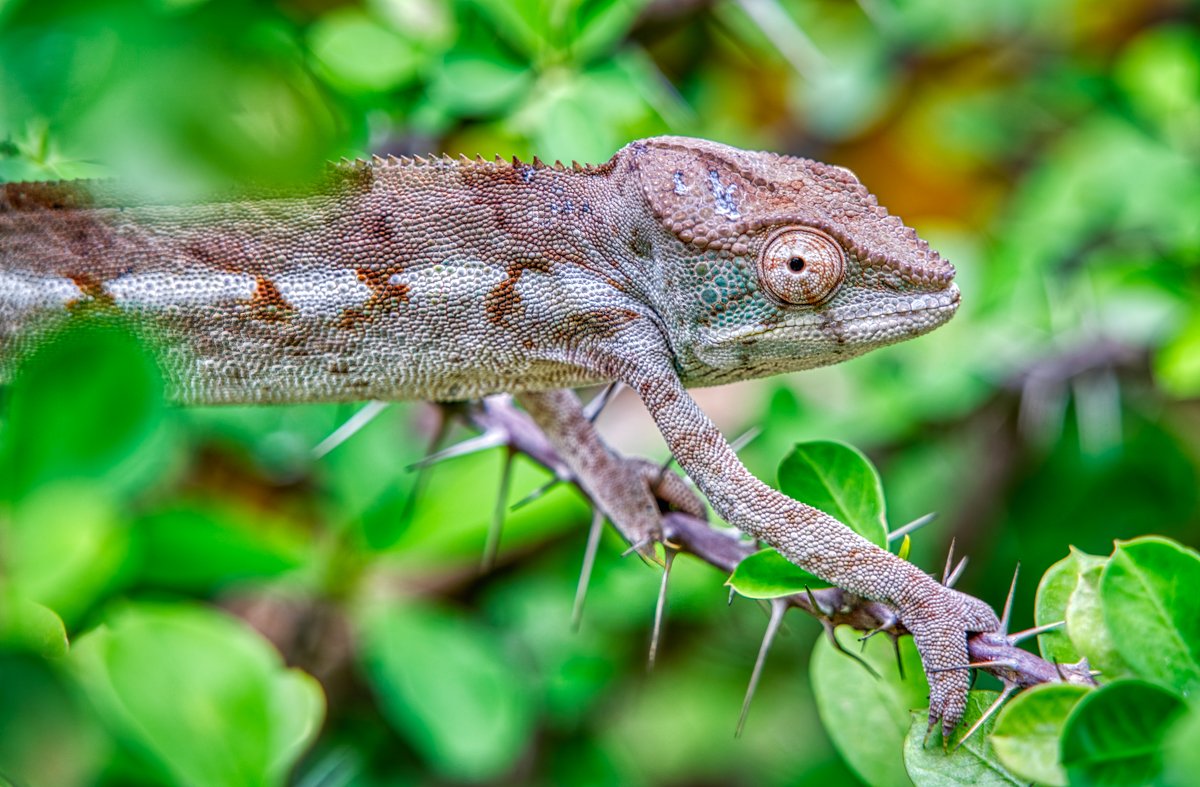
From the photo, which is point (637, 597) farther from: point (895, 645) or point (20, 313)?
point (20, 313)

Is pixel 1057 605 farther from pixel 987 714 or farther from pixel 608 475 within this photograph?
pixel 608 475

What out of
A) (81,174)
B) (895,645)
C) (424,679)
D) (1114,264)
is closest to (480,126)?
(81,174)

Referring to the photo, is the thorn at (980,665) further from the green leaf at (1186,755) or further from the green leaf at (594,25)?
the green leaf at (594,25)

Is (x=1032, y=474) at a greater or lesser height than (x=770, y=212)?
lesser

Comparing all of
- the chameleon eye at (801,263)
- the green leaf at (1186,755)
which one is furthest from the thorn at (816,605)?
the green leaf at (1186,755)

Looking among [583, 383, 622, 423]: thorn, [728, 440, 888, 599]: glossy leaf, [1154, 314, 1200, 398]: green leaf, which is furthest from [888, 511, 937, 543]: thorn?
[1154, 314, 1200, 398]: green leaf

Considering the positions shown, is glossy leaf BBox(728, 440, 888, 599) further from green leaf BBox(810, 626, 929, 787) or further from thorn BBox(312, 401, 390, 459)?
thorn BBox(312, 401, 390, 459)
